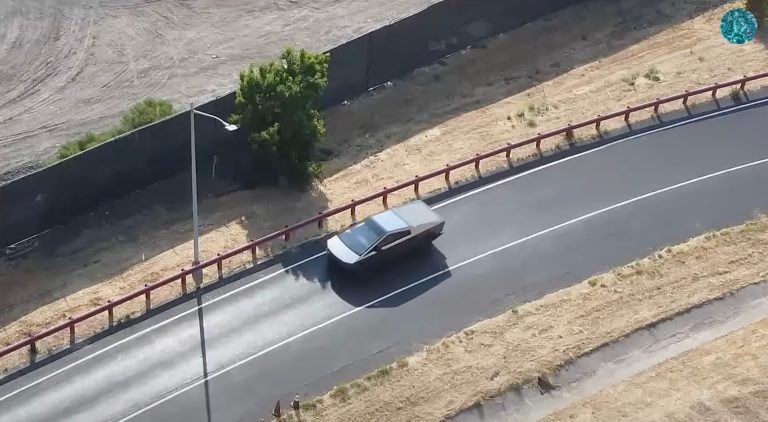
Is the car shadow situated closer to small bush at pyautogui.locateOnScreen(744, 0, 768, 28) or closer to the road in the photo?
the road

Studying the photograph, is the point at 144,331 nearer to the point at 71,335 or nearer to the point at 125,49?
the point at 71,335

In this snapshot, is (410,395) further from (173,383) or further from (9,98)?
(9,98)

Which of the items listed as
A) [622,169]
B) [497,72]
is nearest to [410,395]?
[622,169]

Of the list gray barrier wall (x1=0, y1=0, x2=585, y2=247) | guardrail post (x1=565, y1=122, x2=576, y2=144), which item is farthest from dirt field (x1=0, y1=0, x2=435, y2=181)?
guardrail post (x1=565, y1=122, x2=576, y2=144)

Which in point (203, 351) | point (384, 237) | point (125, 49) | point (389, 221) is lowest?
point (203, 351)

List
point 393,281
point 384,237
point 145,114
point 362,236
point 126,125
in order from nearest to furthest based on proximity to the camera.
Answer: point 384,237
point 393,281
point 362,236
point 126,125
point 145,114

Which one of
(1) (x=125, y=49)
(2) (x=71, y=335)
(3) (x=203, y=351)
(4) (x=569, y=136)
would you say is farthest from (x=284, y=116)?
(1) (x=125, y=49)
